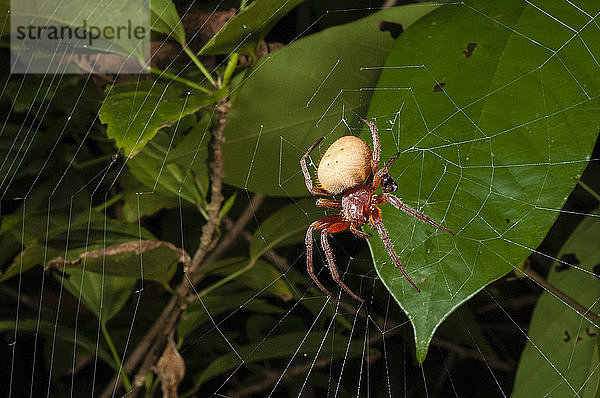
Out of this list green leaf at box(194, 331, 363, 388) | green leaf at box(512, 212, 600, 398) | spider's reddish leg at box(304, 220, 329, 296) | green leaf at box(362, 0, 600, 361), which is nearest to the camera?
green leaf at box(362, 0, 600, 361)

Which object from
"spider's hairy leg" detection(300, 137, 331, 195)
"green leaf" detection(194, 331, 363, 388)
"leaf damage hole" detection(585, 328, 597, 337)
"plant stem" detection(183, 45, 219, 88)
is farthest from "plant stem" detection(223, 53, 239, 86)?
"leaf damage hole" detection(585, 328, 597, 337)

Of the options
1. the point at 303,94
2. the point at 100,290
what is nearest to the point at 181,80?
the point at 303,94

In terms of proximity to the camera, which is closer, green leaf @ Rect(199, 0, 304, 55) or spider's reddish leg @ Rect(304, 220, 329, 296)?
green leaf @ Rect(199, 0, 304, 55)

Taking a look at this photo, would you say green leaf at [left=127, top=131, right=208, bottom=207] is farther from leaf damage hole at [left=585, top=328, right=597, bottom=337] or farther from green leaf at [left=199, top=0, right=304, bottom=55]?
leaf damage hole at [left=585, top=328, right=597, bottom=337]

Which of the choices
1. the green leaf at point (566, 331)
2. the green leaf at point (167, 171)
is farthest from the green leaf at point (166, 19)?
the green leaf at point (566, 331)

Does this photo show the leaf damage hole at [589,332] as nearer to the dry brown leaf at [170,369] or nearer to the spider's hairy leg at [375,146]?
the spider's hairy leg at [375,146]

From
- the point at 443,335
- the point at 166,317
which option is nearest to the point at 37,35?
the point at 166,317

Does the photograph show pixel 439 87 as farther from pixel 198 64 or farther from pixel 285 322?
pixel 285 322

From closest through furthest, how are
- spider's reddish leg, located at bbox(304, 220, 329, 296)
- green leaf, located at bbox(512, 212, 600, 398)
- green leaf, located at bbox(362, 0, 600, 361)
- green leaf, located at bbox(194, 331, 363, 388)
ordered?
green leaf, located at bbox(362, 0, 600, 361)
green leaf, located at bbox(512, 212, 600, 398)
spider's reddish leg, located at bbox(304, 220, 329, 296)
green leaf, located at bbox(194, 331, 363, 388)
